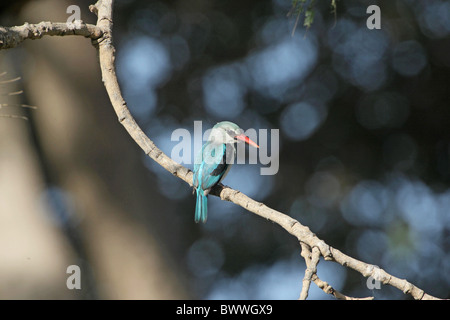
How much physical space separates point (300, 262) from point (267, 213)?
2.94 meters

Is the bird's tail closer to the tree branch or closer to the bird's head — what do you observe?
the bird's head

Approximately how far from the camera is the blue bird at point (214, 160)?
2.62m

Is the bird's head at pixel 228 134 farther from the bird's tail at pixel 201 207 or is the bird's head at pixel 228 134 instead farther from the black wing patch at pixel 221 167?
the bird's tail at pixel 201 207

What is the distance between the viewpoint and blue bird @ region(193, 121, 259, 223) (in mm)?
2617

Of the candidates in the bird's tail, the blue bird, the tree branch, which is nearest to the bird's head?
the blue bird

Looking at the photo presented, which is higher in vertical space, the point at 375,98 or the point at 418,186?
the point at 375,98

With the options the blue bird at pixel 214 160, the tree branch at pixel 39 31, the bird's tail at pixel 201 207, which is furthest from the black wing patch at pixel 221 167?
the tree branch at pixel 39 31

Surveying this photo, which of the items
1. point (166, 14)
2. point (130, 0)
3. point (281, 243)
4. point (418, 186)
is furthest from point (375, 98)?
point (130, 0)

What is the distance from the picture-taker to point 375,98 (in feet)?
15.3

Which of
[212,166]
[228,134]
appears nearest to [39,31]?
[212,166]

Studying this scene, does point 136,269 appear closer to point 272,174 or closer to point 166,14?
point 272,174

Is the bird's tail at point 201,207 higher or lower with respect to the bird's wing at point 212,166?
lower

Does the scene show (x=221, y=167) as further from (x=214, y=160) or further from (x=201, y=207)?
(x=201, y=207)

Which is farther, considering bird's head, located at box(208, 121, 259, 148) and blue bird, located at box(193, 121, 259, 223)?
bird's head, located at box(208, 121, 259, 148)
